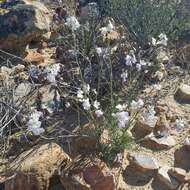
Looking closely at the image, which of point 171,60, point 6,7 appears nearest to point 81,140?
point 171,60

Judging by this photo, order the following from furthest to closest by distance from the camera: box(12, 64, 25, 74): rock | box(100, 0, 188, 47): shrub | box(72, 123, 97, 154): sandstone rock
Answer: box(100, 0, 188, 47): shrub → box(12, 64, 25, 74): rock → box(72, 123, 97, 154): sandstone rock

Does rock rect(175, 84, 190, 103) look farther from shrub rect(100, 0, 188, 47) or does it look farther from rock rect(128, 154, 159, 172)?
rock rect(128, 154, 159, 172)

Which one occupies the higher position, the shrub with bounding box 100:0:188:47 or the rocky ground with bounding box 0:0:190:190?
the shrub with bounding box 100:0:188:47

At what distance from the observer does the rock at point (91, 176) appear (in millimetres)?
3613

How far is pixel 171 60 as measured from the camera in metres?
5.09

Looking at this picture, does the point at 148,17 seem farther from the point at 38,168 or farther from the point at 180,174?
the point at 38,168

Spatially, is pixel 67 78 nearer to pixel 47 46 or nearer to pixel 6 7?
pixel 47 46

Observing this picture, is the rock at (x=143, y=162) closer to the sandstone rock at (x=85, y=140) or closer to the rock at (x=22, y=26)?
the sandstone rock at (x=85, y=140)

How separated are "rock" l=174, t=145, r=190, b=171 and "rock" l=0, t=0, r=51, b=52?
203cm

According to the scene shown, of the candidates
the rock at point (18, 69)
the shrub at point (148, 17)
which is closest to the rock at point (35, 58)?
the rock at point (18, 69)

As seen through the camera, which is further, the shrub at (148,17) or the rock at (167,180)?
the shrub at (148,17)

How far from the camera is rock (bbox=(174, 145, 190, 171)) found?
3.99 m

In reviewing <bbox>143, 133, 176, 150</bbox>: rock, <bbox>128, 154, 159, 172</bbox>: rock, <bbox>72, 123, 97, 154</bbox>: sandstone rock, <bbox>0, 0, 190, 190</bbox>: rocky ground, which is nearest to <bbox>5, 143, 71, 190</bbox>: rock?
<bbox>0, 0, 190, 190</bbox>: rocky ground

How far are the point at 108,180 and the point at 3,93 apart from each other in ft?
4.11
